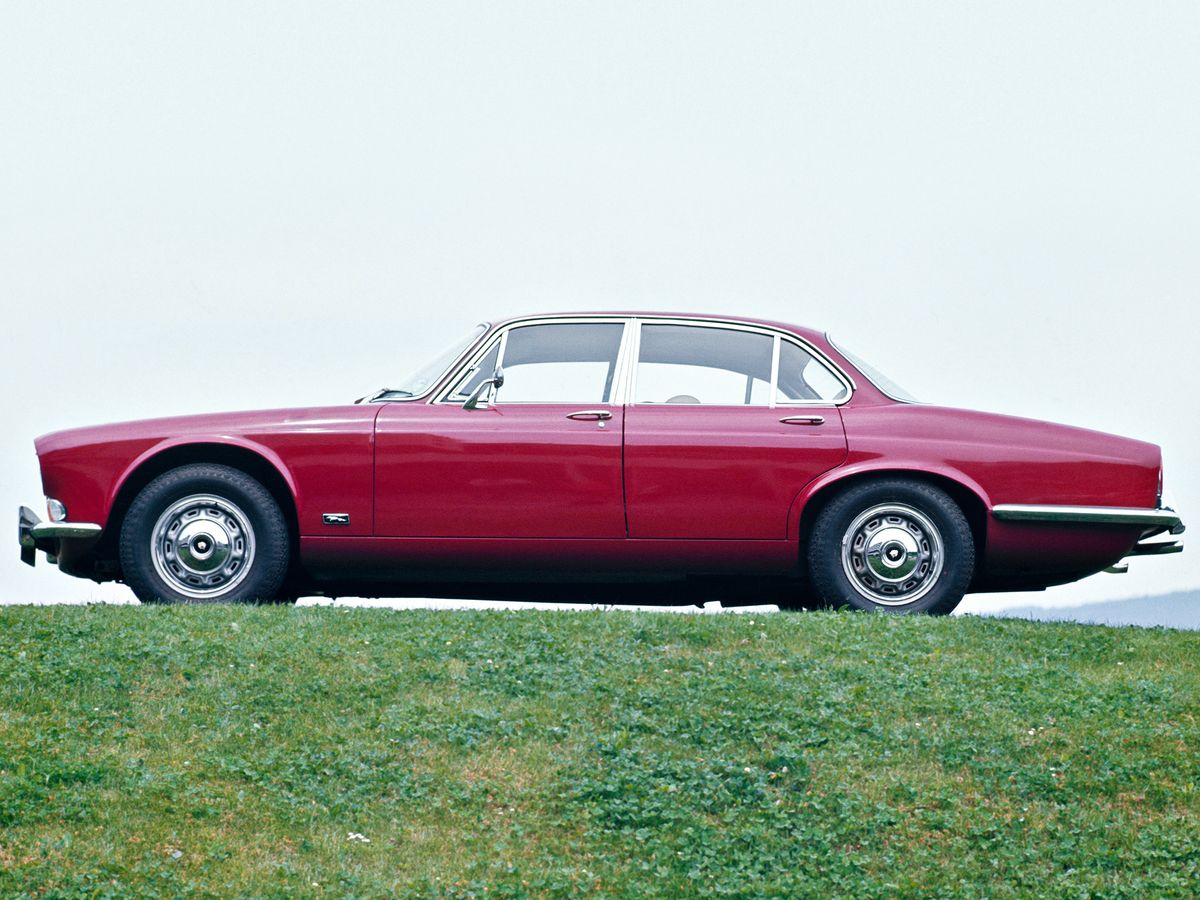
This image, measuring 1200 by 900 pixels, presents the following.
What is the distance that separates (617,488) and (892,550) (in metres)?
2.04

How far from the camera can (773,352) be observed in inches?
442

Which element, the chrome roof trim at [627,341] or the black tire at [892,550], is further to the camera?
the chrome roof trim at [627,341]

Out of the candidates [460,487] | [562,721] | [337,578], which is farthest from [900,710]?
[337,578]

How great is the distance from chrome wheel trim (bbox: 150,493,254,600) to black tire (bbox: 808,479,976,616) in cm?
410

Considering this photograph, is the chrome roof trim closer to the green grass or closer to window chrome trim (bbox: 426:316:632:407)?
window chrome trim (bbox: 426:316:632:407)

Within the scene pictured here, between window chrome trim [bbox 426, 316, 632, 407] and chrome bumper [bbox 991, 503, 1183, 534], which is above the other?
window chrome trim [bbox 426, 316, 632, 407]

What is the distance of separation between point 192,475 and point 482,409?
2.14 m

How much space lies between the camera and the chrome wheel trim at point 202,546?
436 inches

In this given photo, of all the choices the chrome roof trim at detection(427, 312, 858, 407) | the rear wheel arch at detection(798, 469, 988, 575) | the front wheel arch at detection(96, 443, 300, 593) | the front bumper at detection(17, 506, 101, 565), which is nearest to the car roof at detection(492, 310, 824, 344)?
the chrome roof trim at detection(427, 312, 858, 407)

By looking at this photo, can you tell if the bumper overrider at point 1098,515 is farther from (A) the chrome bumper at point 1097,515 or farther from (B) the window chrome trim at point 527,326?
(B) the window chrome trim at point 527,326

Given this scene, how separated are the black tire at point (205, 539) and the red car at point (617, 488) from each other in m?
0.02

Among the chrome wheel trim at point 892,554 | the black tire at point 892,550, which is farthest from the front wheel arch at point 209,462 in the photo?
the chrome wheel trim at point 892,554

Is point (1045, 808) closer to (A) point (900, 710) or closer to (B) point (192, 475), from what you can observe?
(A) point (900, 710)

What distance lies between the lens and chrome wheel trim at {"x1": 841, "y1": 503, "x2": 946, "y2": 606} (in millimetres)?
10922
